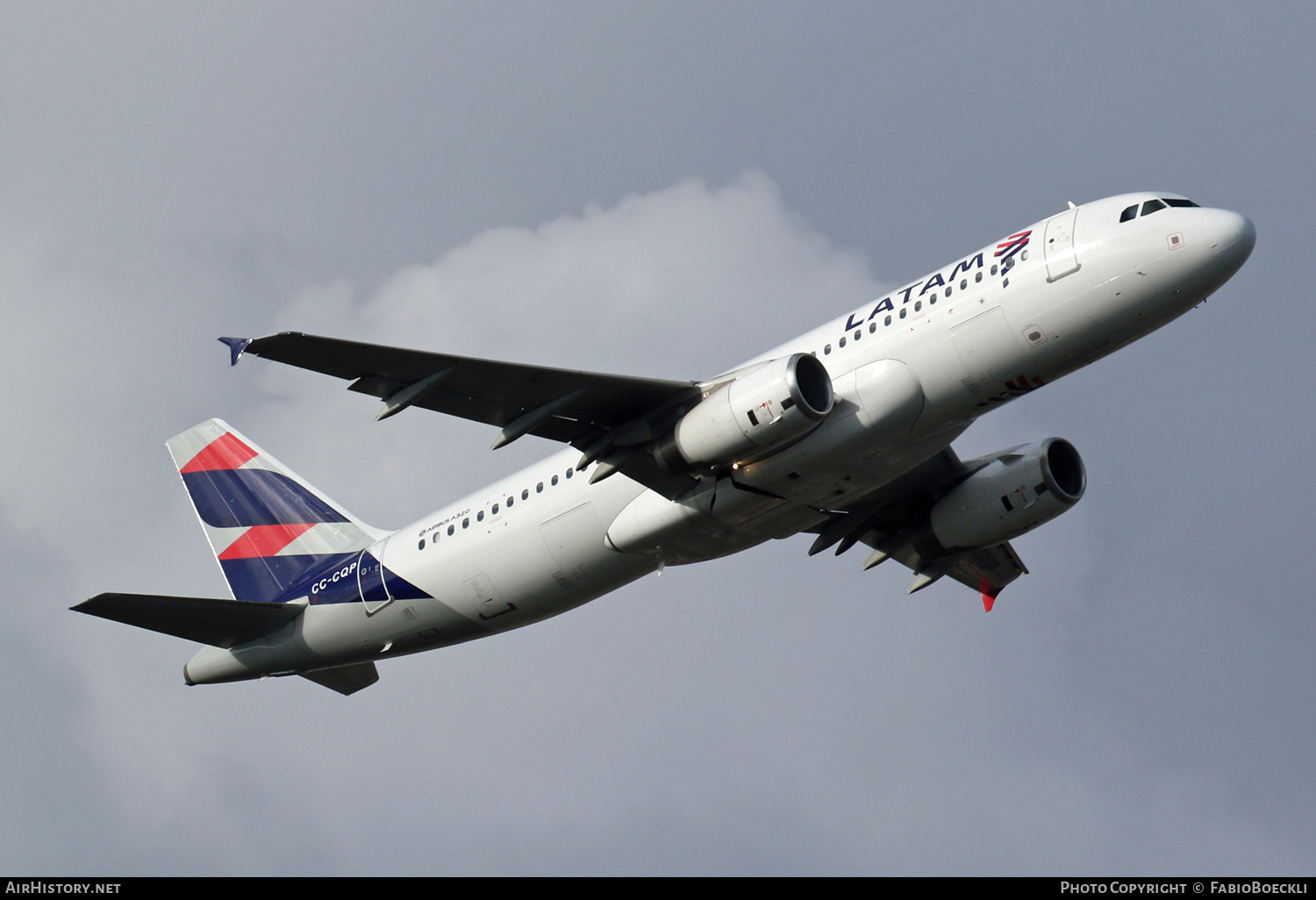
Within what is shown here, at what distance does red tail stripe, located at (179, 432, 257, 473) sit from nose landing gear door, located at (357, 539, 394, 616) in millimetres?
6812

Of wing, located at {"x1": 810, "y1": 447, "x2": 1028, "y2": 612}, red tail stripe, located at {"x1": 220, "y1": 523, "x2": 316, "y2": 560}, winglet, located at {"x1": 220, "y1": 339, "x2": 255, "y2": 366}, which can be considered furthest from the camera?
red tail stripe, located at {"x1": 220, "y1": 523, "x2": 316, "y2": 560}

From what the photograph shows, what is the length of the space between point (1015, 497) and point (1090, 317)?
26.5 ft

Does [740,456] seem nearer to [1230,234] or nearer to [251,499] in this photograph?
[1230,234]

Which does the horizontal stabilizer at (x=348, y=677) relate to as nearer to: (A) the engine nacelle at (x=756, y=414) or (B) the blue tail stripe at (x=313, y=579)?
(B) the blue tail stripe at (x=313, y=579)

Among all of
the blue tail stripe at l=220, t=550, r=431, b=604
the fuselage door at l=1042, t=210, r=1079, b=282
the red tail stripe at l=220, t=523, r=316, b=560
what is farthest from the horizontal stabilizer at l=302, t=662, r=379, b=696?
the fuselage door at l=1042, t=210, r=1079, b=282

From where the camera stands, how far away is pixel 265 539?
40.7 m

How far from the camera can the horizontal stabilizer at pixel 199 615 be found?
33344 mm

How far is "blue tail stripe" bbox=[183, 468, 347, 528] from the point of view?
40750 mm

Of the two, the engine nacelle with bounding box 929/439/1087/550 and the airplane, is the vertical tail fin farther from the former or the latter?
the engine nacelle with bounding box 929/439/1087/550

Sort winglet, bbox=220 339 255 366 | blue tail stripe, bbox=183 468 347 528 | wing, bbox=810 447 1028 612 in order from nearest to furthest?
winglet, bbox=220 339 255 366, wing, bbox=810 447 1028 612, blue tail stripe, bbox=183 468 347 528

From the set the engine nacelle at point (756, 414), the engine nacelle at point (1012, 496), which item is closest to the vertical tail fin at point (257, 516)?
the engine nacelle at point (756, 414)

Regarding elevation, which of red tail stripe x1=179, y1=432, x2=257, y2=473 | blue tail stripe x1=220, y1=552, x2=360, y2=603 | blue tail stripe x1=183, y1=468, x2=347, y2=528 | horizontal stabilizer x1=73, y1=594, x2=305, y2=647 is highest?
red tail stripe x1=179, y1=432, x2=257, y2=473

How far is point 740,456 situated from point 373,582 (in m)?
11.0
